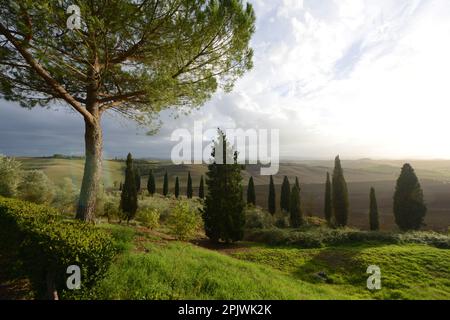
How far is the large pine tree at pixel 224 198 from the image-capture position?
54.0 ft

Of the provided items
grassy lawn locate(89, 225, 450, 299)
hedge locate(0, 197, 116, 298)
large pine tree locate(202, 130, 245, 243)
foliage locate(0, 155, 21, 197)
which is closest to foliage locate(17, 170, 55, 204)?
foliage locate(0, 155, 21, 197)

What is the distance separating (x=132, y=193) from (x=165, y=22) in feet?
57.1

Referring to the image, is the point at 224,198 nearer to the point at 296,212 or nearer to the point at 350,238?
the point at 350,238

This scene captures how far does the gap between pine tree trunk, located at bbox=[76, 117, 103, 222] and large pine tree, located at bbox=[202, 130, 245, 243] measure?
8537mm

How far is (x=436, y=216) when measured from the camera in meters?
32.7

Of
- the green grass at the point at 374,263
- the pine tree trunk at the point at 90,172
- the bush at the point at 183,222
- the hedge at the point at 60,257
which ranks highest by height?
the pine tree trunk at the point at 90,172

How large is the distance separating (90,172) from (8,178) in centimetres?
1295

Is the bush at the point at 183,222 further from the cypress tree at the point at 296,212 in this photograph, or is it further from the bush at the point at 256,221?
the cypress tree at the point at 296,212

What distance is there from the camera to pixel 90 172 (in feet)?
28.9

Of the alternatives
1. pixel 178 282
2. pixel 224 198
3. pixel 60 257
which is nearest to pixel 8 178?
pixel 224 198

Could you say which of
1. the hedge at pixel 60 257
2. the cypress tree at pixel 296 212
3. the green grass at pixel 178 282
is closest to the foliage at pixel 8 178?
the green grass at pixel 178 282

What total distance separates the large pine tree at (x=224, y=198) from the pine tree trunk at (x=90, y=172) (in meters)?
8.54

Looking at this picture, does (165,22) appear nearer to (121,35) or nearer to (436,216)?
(121,35)

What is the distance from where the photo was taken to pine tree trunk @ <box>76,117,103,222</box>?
868 cm
